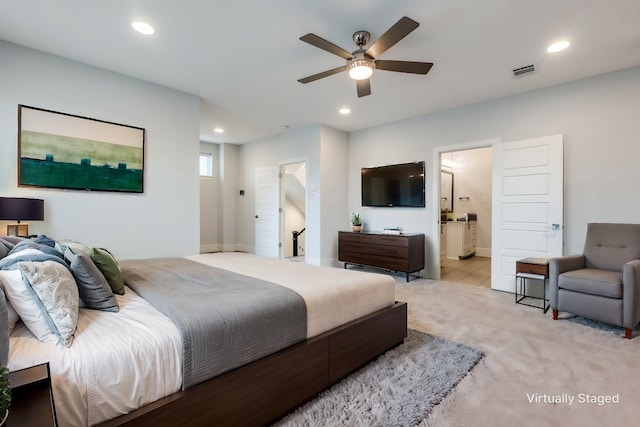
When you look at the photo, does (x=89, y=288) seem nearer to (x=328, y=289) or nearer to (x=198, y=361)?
(x=198, y=361)

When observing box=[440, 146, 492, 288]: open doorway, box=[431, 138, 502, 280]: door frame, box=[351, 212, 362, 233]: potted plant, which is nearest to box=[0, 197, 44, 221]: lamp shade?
box=[351, 212, 362, 233]: potted plant

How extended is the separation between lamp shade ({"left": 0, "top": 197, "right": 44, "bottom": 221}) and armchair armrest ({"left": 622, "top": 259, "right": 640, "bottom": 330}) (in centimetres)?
518

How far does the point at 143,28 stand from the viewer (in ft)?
9.00

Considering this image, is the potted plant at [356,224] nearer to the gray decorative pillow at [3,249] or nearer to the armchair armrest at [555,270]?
the armchair armrest at [555,270]

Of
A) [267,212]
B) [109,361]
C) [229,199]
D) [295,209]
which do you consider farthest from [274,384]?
[295,209]

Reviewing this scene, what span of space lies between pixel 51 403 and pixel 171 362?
408 mm

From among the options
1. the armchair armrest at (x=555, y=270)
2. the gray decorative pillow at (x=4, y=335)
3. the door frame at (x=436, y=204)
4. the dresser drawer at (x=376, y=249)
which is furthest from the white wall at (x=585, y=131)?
the gray decorative pillow at (x=4, y=335)

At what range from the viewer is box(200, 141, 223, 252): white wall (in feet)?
23.9

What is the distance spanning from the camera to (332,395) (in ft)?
5.93

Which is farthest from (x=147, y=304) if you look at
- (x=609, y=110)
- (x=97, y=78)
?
(x=609, y=110)

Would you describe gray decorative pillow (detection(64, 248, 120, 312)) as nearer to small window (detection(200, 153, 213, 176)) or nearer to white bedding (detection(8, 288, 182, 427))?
white bedding (detection(8, 288, 182, 427))

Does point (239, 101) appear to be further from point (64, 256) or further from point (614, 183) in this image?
point (614, 183)

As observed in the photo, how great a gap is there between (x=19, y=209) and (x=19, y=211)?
18 mm

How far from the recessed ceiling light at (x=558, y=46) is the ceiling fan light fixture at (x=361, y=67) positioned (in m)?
1.79
